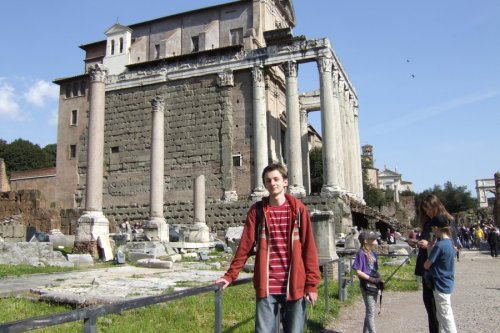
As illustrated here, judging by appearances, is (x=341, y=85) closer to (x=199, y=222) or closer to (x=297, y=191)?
(x=297, y=191)

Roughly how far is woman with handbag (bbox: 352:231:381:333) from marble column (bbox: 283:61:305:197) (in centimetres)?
2026

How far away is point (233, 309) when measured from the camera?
6.71 metres

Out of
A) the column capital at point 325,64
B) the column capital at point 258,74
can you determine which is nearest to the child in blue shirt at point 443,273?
the column capital at point 325,64

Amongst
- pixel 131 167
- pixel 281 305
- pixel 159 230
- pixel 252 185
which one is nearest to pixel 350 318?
pixel 281 305

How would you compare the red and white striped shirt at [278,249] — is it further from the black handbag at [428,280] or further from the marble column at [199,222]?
the marble column at [199,222]

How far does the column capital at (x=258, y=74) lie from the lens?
2866 centimetres

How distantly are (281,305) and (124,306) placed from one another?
1.41 meters

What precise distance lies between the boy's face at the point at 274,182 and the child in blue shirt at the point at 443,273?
199cm

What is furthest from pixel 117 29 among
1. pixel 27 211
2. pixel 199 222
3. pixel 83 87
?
pixel 199 222

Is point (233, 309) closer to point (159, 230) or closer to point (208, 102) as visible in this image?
point (159, 230)

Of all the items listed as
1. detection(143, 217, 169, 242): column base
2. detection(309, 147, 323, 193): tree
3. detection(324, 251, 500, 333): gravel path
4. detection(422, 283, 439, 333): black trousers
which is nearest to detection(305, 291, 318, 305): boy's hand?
detection(422, 283, 439, 333): black trousers

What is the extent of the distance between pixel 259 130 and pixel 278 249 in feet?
80.5

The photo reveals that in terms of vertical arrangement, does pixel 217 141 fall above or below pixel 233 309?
above

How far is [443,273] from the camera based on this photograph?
479 centimetres
